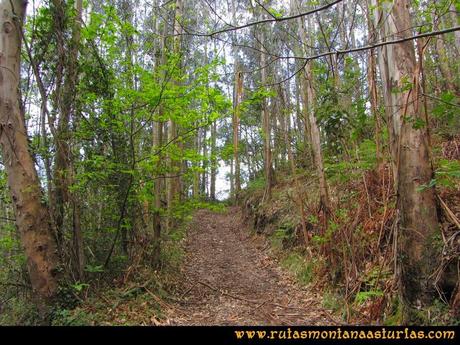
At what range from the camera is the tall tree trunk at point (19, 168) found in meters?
4.58

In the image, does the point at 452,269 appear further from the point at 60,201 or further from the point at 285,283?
the point at 60,201

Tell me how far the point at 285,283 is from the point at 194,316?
253 centimetres

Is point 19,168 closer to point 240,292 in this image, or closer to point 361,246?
point 240,292

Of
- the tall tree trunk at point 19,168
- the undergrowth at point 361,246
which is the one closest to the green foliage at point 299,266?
the undergrowth at point 361,246

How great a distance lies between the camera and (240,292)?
20.5ft

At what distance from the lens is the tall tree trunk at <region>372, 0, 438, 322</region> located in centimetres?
371

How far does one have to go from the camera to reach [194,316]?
16.9 feet

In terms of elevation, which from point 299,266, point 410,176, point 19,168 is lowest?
point 299,266

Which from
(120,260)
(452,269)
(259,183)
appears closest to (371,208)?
(452,269)

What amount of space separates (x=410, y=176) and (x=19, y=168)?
17.8 feet
